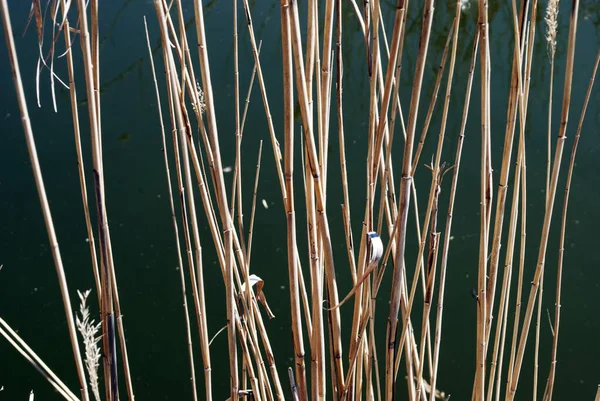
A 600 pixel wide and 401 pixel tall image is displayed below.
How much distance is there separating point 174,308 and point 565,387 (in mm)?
1146

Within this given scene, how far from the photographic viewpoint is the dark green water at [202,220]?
1837 mm

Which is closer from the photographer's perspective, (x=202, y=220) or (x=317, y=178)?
(x=317, y=178)

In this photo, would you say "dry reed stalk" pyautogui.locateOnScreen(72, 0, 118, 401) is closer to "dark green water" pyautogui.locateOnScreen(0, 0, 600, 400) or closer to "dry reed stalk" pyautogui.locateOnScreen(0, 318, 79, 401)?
"dry reed stalk" pyautogui.locateOnScreen(0, 318, 79, 401)

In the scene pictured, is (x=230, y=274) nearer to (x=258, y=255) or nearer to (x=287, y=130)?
(x=287, y=130)

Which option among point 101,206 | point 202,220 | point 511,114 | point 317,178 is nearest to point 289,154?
point 317,178

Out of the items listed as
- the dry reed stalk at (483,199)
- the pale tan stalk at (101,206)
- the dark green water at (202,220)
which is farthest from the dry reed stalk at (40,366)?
the dark green water at (202,220)

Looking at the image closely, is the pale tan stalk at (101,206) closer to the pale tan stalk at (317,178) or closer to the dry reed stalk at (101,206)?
the dry reed stalk at (101,206)

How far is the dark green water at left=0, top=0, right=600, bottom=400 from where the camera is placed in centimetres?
184

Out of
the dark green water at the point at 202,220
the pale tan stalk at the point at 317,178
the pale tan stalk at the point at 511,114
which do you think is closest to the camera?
the pale tan stalk at the point at 317,178

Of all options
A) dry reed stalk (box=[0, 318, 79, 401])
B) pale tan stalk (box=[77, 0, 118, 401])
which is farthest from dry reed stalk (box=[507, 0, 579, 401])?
dry reed stalk (box=[0, 318, 79, 401])

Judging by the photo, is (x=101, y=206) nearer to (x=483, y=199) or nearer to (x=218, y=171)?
(x=218, y=171)

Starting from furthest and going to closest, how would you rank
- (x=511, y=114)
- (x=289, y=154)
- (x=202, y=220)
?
(x=202, y=220)
(x=511, y=114)
(x=289, y=154)

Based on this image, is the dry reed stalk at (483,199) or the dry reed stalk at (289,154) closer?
the dry reed stalk at (289,154)

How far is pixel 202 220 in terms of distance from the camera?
7.11ft
